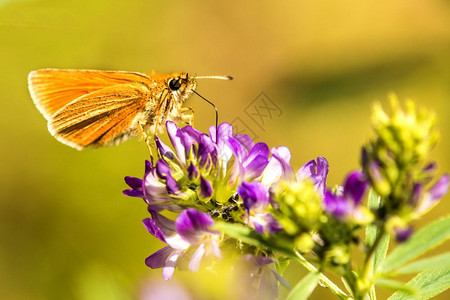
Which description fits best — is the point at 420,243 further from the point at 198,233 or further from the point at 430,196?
the point at 198,233

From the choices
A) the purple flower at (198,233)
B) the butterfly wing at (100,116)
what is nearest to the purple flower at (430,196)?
the purple flower at (198,233)

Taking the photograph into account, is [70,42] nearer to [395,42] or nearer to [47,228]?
[47,228]

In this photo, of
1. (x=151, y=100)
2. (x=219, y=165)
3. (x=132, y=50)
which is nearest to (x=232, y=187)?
(x=219, y=165)

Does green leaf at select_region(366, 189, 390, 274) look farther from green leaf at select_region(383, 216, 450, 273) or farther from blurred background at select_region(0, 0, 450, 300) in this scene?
blurred background at select_region(0, 0, 450, 300)

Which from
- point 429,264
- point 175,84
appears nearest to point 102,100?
point 175,84

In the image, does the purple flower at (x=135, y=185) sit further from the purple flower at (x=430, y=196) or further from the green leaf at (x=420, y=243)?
the purple flower at (x=430, y=196)

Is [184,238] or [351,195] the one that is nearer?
[351,195]

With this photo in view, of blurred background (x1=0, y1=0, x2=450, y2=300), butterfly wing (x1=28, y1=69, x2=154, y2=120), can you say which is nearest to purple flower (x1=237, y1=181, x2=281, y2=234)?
butterfly wing (x1=28, y1=69, x2=154, y2=120)
